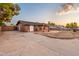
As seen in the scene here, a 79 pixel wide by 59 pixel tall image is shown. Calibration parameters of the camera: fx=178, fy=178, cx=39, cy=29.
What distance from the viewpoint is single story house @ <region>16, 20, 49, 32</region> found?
1.84 meters

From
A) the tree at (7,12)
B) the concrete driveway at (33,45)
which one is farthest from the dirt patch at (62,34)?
the tree at (7,12)

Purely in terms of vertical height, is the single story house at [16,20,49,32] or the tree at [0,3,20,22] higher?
the tree at [0,3,20,22]

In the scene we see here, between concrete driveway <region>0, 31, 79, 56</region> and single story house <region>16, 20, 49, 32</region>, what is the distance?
0.05m

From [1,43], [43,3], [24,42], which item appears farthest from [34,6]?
[1,43]

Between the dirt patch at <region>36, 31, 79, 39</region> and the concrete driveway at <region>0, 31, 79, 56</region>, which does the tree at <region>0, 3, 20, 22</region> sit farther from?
the dirt patch at <region>36, 31, 79, 39</region>

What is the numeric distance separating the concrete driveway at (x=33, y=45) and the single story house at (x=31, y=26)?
0.05m

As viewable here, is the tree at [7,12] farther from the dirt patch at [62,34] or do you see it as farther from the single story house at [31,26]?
the dirt patch at [62,34]

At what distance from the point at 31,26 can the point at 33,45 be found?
0.20 meters

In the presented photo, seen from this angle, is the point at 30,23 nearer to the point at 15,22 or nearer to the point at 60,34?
the point at 15,22

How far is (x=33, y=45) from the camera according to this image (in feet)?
5.96

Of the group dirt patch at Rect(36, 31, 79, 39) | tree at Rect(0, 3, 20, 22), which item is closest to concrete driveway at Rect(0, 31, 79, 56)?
dirt patch at Rect(36, 31, 79, 39)

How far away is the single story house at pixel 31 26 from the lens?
A: 1.84 meters

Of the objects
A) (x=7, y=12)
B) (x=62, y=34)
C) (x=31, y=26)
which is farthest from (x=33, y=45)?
(x=7, y=12)

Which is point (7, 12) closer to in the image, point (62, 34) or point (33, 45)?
point (33, 45)
